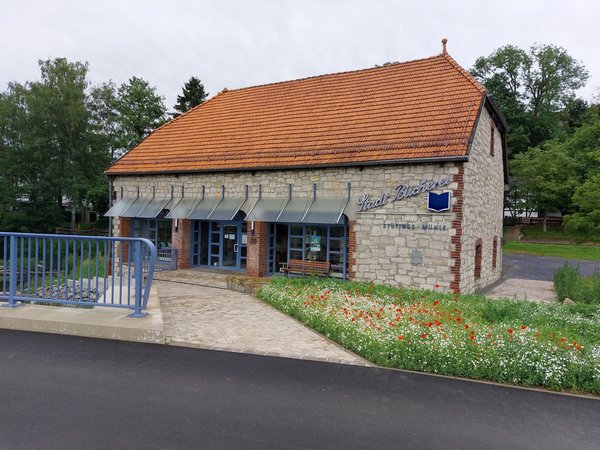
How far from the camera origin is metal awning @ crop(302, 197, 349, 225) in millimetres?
12726

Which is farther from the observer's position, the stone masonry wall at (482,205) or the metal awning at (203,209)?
the metal awning at (203,209)

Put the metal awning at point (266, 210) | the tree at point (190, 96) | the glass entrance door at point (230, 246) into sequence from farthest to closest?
1. the tree at point (190, 96)
2. the glass entrance door at point (230, 246)
3. the metal awning at point (266, 210)

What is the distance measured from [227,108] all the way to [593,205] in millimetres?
18647

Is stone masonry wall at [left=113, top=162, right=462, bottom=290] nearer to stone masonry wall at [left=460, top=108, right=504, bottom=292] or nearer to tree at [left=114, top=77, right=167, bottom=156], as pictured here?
stone masonry wall at [left=460, top=108, right=504, bottom=292]

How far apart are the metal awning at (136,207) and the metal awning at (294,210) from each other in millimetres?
6648

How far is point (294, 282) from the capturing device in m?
11.8

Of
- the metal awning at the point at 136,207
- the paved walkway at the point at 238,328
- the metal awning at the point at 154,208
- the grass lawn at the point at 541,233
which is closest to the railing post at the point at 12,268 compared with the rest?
the paved walkway at the point at 238,328

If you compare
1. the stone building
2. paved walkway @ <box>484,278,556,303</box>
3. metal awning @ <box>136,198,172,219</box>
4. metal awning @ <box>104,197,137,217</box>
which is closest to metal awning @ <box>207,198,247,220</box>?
the stone building

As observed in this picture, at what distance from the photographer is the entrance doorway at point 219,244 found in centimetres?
1606

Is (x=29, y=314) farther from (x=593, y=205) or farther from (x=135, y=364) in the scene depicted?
(x=593, y=205)

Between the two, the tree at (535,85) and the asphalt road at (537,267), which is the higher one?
the tree at (535,85)

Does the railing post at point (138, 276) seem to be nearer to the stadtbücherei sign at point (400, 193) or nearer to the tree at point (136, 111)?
the stadtbücherei sign at point (400, 193)

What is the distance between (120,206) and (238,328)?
12391mm

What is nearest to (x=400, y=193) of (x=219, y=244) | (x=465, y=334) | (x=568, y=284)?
(x=568, y=284)
